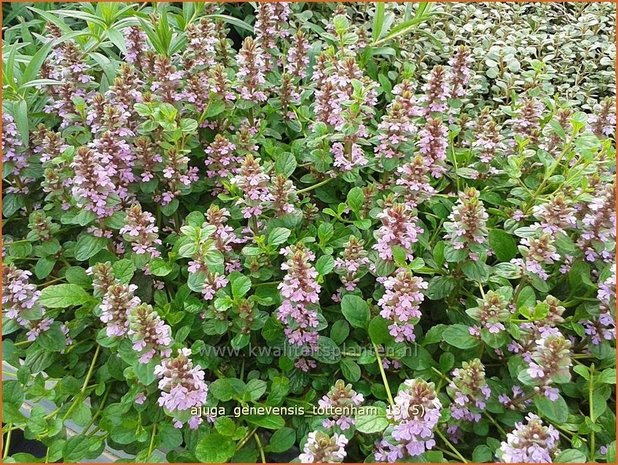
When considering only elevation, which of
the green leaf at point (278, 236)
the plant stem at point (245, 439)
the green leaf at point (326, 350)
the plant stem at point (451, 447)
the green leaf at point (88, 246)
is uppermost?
the green leaf at point (278, 236)

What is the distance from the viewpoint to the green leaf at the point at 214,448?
965 mm

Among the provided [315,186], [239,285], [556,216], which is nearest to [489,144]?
[556,216]

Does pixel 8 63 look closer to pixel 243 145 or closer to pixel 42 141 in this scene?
pixel 42 141

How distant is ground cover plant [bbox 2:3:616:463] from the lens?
38.3 inches

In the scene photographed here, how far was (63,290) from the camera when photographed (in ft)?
3.44

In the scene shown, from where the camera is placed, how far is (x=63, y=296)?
→ 3.43 ft

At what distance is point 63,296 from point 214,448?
389 mm

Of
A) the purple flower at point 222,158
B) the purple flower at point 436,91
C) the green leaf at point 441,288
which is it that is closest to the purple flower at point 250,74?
the purple flower at point 222,158

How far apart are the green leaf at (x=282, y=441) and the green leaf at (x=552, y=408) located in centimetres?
43

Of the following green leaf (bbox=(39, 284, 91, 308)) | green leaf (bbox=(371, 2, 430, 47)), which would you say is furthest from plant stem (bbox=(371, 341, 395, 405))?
green leaf (bbox=(371, 2, 430, 47))

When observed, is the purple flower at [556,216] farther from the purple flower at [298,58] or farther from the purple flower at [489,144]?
the purple flower at [298,58]

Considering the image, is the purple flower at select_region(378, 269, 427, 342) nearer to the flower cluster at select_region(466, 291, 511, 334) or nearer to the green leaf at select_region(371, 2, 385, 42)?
the flower cluster at select_region(466, 291, 511, 334)

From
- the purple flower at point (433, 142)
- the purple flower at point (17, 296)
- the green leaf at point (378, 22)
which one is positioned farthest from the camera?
the green leaf at point (378, 22)

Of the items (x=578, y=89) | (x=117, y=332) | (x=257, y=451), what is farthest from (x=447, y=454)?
(x=578, y=89)
